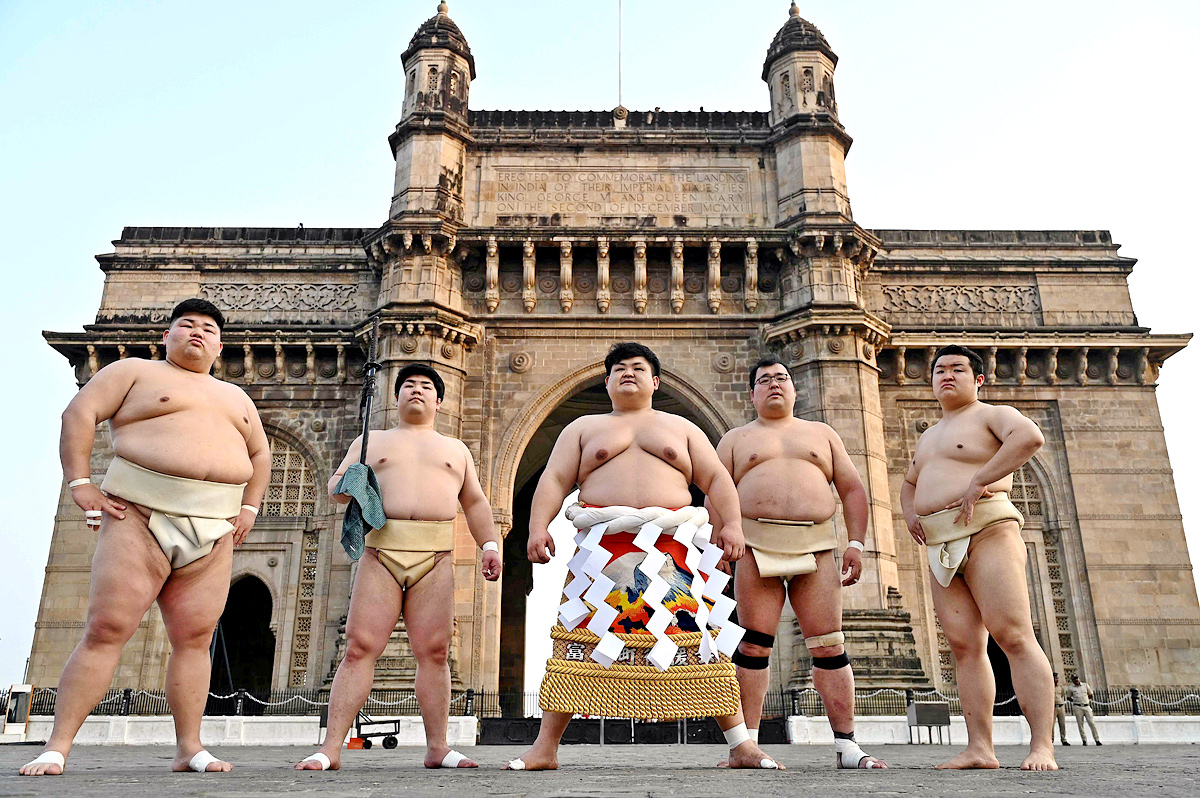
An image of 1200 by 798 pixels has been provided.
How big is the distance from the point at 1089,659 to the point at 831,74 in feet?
37.8

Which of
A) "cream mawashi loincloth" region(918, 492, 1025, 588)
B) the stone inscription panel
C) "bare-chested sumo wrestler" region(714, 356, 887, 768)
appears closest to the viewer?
"cream mawashi loincloth" region(918, 492, 1025, 588)

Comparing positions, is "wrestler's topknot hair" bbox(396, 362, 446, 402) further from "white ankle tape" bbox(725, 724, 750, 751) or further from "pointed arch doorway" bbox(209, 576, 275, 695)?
"pointed arch doorway" bbox(209, 576, 275, 695)

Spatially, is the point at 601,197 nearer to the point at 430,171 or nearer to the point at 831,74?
the point at 430,171

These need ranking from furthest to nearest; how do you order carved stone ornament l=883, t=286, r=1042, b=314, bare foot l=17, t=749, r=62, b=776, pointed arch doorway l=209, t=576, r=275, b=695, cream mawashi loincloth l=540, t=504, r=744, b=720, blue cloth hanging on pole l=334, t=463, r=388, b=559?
pointed arch doorway l=209, t=576, r=275, b=695
carved stone ornament l=883, t=286, r=1042, b=314
blue cloth hanging on pole l=334, t=463, r=388, b=559
cream mawashi loincloth l=540, t=504, r=744, b=720
bare foot l=17, t=749, r=62, b=776

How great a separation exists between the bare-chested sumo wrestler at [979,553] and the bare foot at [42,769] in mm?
4126

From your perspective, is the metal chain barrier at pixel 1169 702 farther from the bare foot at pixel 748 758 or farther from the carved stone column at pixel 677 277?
the bare foot at pixel 748 758

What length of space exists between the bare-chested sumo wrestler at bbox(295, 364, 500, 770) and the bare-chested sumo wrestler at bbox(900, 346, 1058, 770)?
2.52 metres

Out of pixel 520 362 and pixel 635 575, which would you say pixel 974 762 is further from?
pixel 520 362

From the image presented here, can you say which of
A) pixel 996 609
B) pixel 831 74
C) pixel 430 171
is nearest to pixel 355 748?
pixel 996 609

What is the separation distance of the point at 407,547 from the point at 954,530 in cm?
301

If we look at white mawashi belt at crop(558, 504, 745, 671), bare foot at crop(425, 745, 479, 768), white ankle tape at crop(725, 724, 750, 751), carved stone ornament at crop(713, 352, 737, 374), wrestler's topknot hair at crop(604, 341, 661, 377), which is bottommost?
bare foot at crop(425, 745, 479, 768)

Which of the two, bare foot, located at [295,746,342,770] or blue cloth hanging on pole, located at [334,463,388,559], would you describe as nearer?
bare foot, located at [295,746,342,770]

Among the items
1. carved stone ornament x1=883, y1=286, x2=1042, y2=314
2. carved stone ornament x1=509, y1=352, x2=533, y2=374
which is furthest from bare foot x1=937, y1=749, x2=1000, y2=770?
carved stone ornament x1=883, y1=286, x2=1042, y2=314

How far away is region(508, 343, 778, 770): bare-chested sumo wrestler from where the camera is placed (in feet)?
13.9
